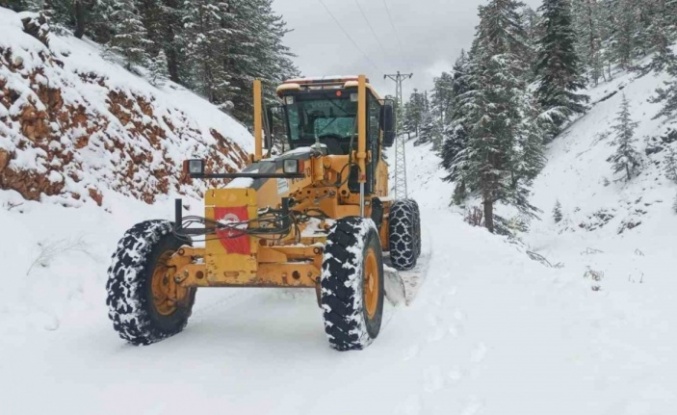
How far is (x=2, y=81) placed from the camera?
741 cm

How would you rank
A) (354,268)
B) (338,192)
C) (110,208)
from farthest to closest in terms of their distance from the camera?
(110,208) → (338,192) → (354,268)

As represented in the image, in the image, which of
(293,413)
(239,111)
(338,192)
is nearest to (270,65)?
(239,111)

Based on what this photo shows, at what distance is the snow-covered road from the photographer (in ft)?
11.4

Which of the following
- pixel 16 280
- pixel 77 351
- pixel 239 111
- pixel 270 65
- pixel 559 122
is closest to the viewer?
pixel 77 351

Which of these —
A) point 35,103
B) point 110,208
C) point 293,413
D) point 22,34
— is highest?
point 22,34

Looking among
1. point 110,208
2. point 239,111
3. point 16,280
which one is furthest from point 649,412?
point 239,111

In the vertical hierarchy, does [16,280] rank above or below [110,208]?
below

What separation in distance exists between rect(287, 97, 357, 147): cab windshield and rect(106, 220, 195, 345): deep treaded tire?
2.95 metres

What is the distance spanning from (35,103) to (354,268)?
21.0 ft

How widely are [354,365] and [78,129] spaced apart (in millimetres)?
7111

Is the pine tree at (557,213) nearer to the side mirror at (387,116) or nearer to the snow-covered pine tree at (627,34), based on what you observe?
the side mirror at (387,116)

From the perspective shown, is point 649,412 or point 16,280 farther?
point 16,280

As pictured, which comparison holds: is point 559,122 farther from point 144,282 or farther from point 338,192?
point 144,282

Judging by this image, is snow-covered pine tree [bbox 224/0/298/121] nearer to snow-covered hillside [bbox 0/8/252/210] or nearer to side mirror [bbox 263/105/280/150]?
snow-covered hillside [bbox 0/8/252/210]
